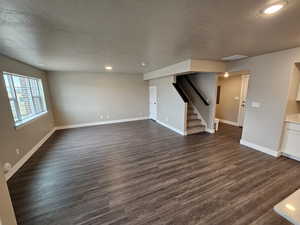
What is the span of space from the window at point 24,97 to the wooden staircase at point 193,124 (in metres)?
5.03

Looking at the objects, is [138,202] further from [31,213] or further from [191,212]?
[31,213]

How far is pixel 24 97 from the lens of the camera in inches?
142

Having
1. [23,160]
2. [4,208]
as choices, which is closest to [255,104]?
[4,208]

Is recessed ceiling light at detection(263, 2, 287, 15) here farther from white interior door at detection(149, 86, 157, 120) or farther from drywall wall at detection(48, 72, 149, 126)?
drywall wall at detection(48, 72, 149, 126)

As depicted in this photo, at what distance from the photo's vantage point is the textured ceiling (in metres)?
1.26

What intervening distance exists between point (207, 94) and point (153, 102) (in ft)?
9.16

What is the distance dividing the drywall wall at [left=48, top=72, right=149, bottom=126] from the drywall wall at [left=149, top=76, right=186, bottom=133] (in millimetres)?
1262

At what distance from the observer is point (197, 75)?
5.30 meters

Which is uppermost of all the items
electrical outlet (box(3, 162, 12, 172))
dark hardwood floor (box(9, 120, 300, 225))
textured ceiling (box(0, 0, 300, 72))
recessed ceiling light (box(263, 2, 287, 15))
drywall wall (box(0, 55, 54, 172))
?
textured ceiling (box(0, 0, 300, 72))

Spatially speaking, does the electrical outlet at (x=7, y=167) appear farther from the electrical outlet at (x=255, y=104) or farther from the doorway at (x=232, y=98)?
the doorway at (x=232, y=98)

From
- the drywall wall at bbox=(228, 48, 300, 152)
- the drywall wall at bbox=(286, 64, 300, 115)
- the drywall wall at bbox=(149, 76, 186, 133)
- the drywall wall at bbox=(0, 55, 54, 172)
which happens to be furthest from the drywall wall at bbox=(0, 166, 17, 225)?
the drywall wall at bbox=(286, 64, 300, 115)

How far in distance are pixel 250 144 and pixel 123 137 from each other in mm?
3923

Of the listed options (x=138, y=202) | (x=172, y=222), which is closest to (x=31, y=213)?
(x=138, y=202)

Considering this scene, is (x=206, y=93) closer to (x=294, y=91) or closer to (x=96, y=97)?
(x=294, y=91)
